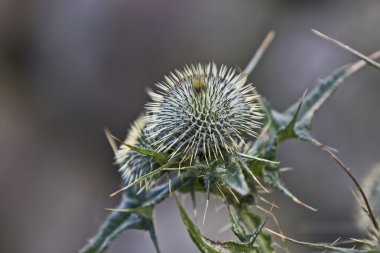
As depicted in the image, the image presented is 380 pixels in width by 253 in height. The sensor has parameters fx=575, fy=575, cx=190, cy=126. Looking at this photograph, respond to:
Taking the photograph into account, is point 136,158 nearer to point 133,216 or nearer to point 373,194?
point 133,216

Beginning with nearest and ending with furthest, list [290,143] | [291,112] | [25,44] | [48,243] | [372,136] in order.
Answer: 1. [291,112]
2. [372,136]
3. [290,143]
4. [48,243]
5. [25,44]

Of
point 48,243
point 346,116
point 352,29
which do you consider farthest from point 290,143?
point 48,243

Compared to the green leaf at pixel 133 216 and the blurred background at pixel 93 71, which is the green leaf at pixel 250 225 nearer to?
the green leaf at pixel 133 216

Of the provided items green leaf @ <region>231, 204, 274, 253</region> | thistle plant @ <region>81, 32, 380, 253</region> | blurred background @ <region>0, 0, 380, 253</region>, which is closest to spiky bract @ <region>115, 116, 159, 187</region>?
thistle plant @ <region>81, 32, 380, 253</region>

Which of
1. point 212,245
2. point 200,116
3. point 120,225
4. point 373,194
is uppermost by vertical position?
point 200,116

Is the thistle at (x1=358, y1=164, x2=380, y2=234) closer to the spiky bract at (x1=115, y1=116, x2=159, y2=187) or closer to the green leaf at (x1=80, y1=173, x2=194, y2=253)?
the green leaf at (x1=80, y1=173, x2=194, y2=253)

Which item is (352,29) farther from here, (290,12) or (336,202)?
(336,202)

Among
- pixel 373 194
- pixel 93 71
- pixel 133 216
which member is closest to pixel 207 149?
pixel 133 216
